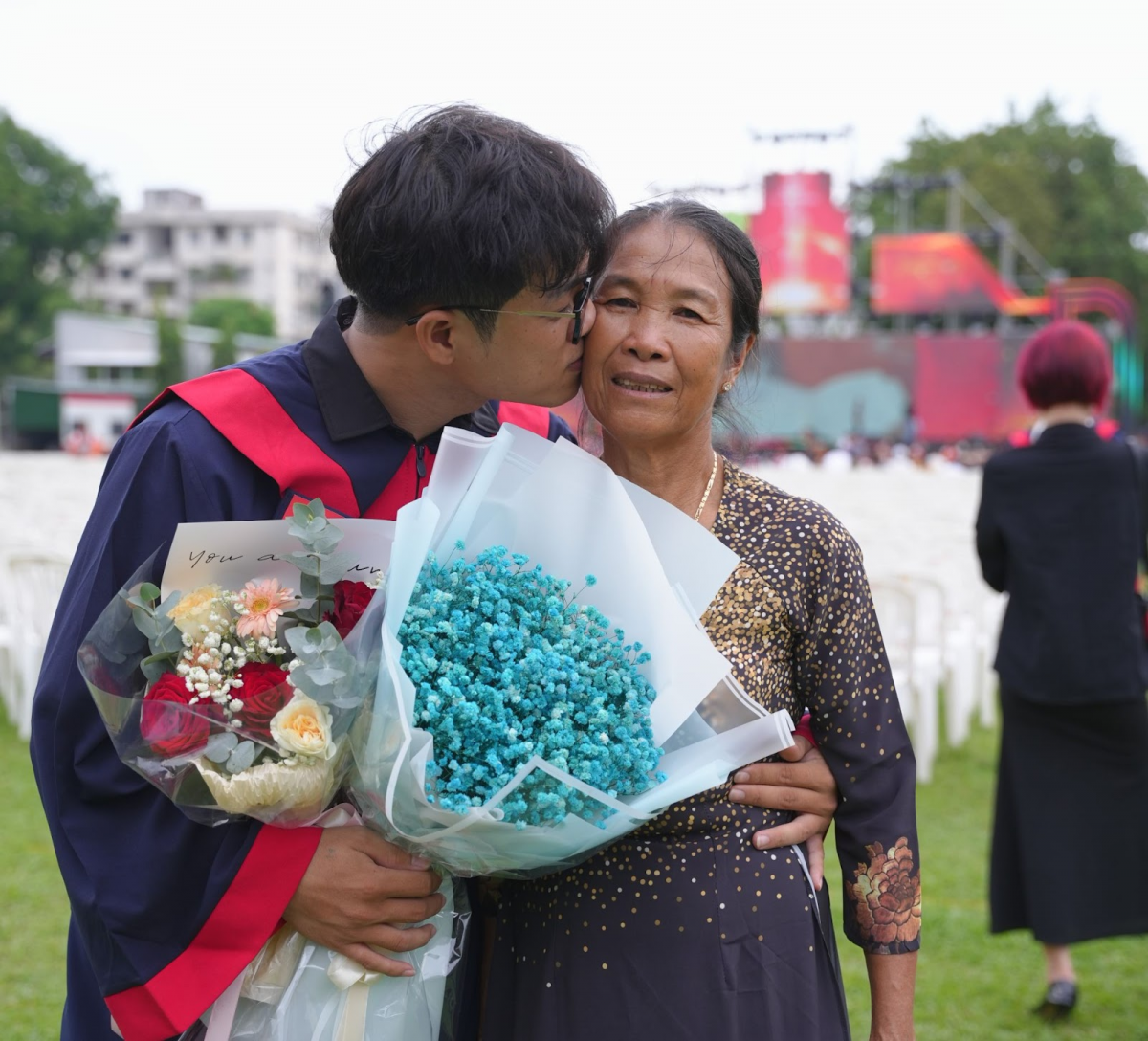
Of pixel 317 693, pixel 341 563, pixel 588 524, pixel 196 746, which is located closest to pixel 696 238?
pixel 588 524

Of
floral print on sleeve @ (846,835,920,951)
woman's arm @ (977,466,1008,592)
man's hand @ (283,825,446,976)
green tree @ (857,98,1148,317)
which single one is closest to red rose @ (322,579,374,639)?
man's hand @ (283,825,446,976)

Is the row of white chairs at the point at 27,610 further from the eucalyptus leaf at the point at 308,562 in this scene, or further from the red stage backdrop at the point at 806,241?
the red stage backdrop at the point at 806,241

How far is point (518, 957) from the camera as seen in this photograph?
1.91m

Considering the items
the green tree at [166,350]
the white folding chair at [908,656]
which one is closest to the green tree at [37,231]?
the green tree at [166,350]

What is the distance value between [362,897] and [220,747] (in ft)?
1.07

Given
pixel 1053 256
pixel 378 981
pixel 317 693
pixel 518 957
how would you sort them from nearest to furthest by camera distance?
pixel 317 693
pixel 378 981
pixel 518 957
pixel 1053 256

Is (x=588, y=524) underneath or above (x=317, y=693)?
above

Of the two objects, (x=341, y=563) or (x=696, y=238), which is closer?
(x=341, y=563)

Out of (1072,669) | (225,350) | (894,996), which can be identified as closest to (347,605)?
(894,996)

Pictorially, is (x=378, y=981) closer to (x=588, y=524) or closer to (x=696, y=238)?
(x=588, y=524)

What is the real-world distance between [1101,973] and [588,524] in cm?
393

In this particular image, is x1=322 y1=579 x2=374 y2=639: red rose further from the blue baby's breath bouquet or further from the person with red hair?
the person with red hair

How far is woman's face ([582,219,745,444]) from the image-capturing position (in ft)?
6.27

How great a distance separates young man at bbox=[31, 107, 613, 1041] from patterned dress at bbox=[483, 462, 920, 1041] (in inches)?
10.3
